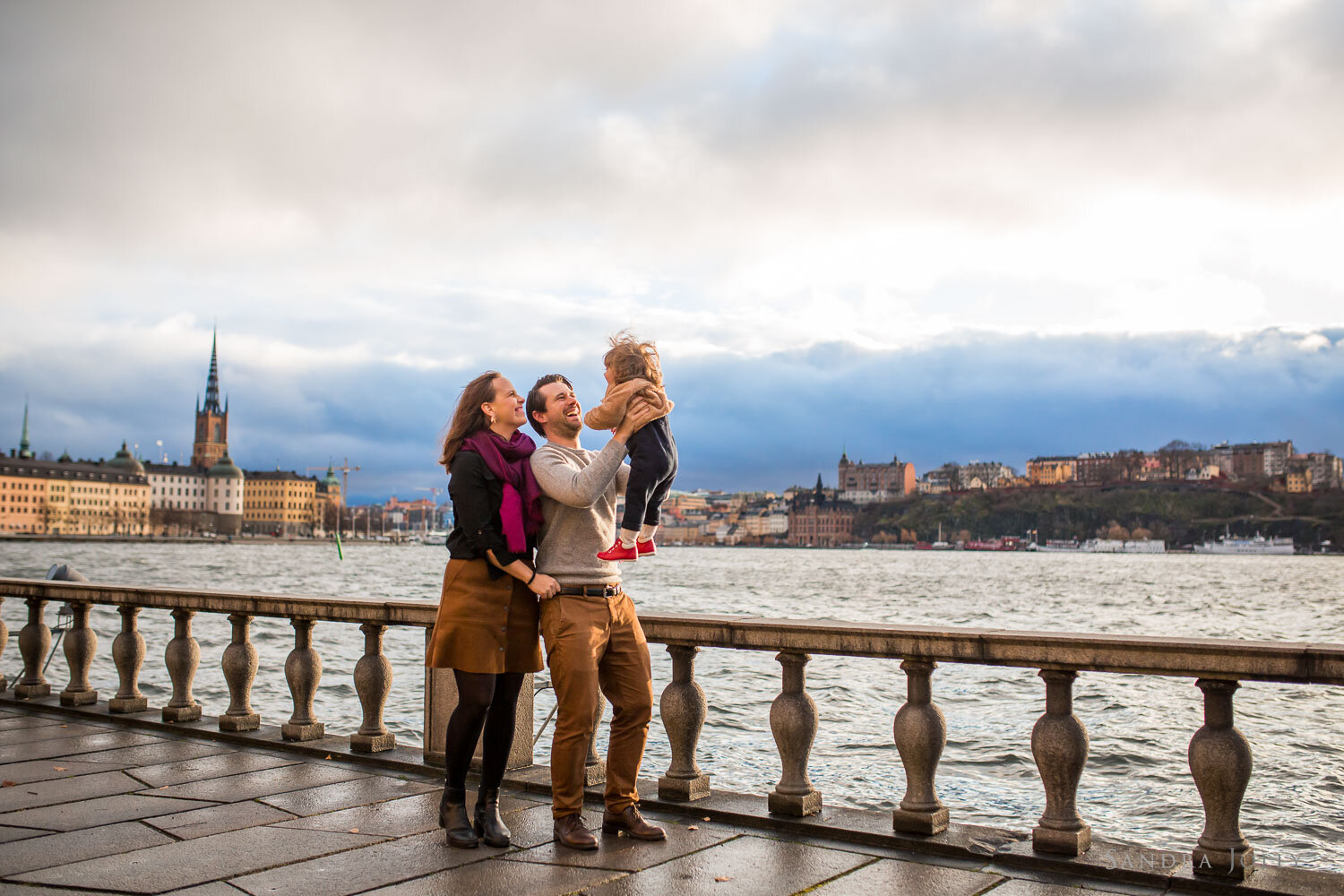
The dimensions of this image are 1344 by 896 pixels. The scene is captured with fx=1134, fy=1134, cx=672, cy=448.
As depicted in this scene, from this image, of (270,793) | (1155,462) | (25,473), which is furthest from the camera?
(1155,462)

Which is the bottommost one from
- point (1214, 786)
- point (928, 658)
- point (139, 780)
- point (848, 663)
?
point (848, 663)

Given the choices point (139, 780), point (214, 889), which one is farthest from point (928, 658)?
point (139, 780)

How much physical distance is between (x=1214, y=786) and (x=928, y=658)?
1.24 meters

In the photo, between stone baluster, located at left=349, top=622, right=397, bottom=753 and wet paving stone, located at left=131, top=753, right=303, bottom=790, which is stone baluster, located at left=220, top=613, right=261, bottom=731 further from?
stone baluster, located at left=349, top=622, right=397, bottom=753

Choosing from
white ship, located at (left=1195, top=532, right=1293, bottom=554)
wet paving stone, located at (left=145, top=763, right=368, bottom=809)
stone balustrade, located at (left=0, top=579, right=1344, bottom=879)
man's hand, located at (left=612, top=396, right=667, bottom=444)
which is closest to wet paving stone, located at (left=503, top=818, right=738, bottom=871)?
stone balustrade, located at (left=0, top=579, right=1344, bottom=879)

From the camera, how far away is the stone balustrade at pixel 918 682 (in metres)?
4.40

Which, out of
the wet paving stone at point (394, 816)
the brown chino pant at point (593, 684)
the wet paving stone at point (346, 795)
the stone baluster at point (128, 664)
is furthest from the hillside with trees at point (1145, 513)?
the brown chino pant at point (593, 684)

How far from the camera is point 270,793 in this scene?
594 cm

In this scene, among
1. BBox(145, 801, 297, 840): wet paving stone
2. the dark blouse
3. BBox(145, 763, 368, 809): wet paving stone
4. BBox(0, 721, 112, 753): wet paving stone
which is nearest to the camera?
the dark blouse

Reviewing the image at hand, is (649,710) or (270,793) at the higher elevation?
(649,710)

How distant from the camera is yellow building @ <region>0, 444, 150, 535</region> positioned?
6654 inches

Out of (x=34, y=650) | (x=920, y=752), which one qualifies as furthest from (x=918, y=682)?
(x=34, y=650)

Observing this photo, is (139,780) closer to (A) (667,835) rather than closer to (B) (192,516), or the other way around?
(A) (667,835)

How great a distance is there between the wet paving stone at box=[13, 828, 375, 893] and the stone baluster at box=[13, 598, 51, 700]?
5204 mm
